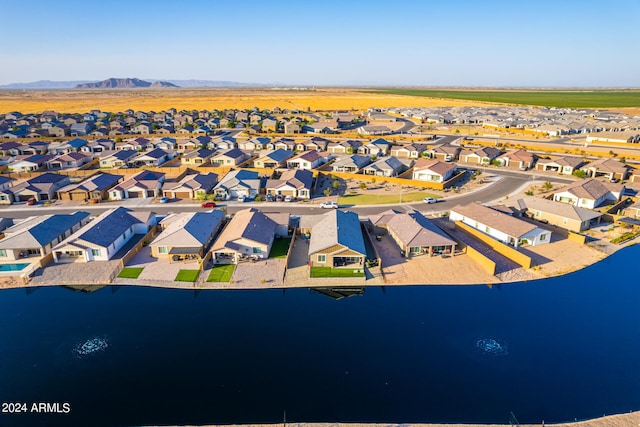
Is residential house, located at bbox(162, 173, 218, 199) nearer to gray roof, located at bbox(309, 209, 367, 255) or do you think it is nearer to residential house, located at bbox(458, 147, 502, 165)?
gray roof, located at bbox(309, 209, 367, 255)

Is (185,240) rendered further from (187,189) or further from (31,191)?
(31,191)

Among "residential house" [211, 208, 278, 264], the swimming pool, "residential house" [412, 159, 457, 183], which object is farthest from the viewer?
"residential house" [412, 159, 457, 183]

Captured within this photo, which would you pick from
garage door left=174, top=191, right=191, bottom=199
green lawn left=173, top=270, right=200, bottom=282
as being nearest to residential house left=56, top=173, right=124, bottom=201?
garage door left=174, top=191, right=191, bottom=199

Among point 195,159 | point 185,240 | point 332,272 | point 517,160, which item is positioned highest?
point 517,160

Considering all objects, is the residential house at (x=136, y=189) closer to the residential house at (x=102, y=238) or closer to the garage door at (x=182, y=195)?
the garage door at (x=182, y=195)

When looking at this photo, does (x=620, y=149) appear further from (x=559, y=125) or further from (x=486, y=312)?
(x=486, y=312)

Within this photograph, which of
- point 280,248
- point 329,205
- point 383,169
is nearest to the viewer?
point 280,248

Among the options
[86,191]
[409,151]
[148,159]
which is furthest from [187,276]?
[409,151]

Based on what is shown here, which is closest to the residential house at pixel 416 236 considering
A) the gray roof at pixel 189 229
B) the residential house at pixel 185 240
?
the gray roof at pixel 189 229
